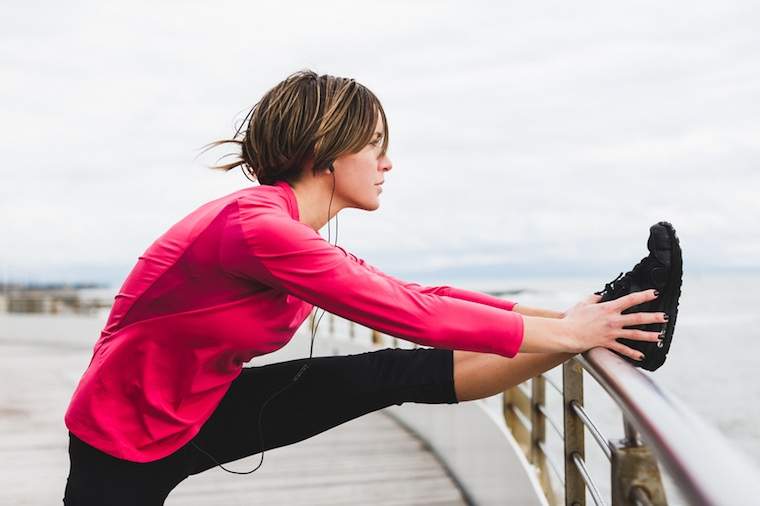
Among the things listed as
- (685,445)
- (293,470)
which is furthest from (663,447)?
(293,470)

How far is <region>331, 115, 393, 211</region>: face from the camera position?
149cm

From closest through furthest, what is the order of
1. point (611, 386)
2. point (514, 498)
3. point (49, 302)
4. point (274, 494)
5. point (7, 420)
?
point (611, 386) → point (514, 498) → point (274, 494) → point (7, 420) → point (49, 302)

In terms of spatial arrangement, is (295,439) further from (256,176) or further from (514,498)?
(514,498)

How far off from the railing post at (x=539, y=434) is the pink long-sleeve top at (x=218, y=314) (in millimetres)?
1314

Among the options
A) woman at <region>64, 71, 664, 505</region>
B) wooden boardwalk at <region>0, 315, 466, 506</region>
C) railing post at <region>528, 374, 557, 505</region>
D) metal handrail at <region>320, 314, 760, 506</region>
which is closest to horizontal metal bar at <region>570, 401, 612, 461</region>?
metal handrail at <region>320, 314, 760, 506</region>

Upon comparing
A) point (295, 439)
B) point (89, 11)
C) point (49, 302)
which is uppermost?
point (89, 11)

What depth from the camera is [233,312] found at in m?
1.39

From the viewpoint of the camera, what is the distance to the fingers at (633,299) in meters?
1.26

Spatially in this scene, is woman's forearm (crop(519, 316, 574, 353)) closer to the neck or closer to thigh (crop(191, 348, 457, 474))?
thigh (crop(191, 348, 457, 474))

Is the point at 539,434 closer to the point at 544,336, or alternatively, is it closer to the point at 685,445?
the point at 544,336

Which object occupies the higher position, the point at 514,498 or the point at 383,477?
the point at 514,498

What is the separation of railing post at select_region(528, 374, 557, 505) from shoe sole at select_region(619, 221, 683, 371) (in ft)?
4.15

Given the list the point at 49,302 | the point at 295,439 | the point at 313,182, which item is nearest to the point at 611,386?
the point at 313,182

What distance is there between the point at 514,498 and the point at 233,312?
1.71 m
